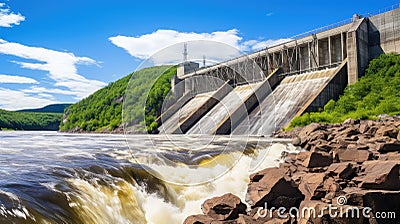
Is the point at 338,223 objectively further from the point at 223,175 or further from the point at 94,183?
the point at 94,183

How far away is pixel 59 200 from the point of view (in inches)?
289

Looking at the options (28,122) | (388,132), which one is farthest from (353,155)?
(28,122)

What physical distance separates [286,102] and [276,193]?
2947 cm

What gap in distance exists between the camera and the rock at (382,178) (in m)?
8.14

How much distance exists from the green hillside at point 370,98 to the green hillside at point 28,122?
118 metres

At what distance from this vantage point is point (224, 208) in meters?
7.91

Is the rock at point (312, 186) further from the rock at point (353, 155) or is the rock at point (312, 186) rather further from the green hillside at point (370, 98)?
the green hillside at point (370, 98)

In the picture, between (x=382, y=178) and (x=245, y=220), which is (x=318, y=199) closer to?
(x=382, y=178)

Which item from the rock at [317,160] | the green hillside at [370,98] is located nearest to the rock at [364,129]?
the green hillside at [370,98]

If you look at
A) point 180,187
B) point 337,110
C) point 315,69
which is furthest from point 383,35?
point 180,187

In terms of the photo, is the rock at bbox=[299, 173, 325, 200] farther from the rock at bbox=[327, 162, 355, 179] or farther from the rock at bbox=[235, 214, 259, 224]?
the rock at bbox=[235, 214, 259, 224]

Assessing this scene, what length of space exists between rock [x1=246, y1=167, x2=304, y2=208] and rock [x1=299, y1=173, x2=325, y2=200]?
191 millimetres

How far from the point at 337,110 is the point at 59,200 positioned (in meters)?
28.4

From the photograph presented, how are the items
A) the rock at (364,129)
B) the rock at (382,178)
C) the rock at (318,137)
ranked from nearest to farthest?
the rock at (382,178) → the rock at (318,137) → the rock at (364,129)
